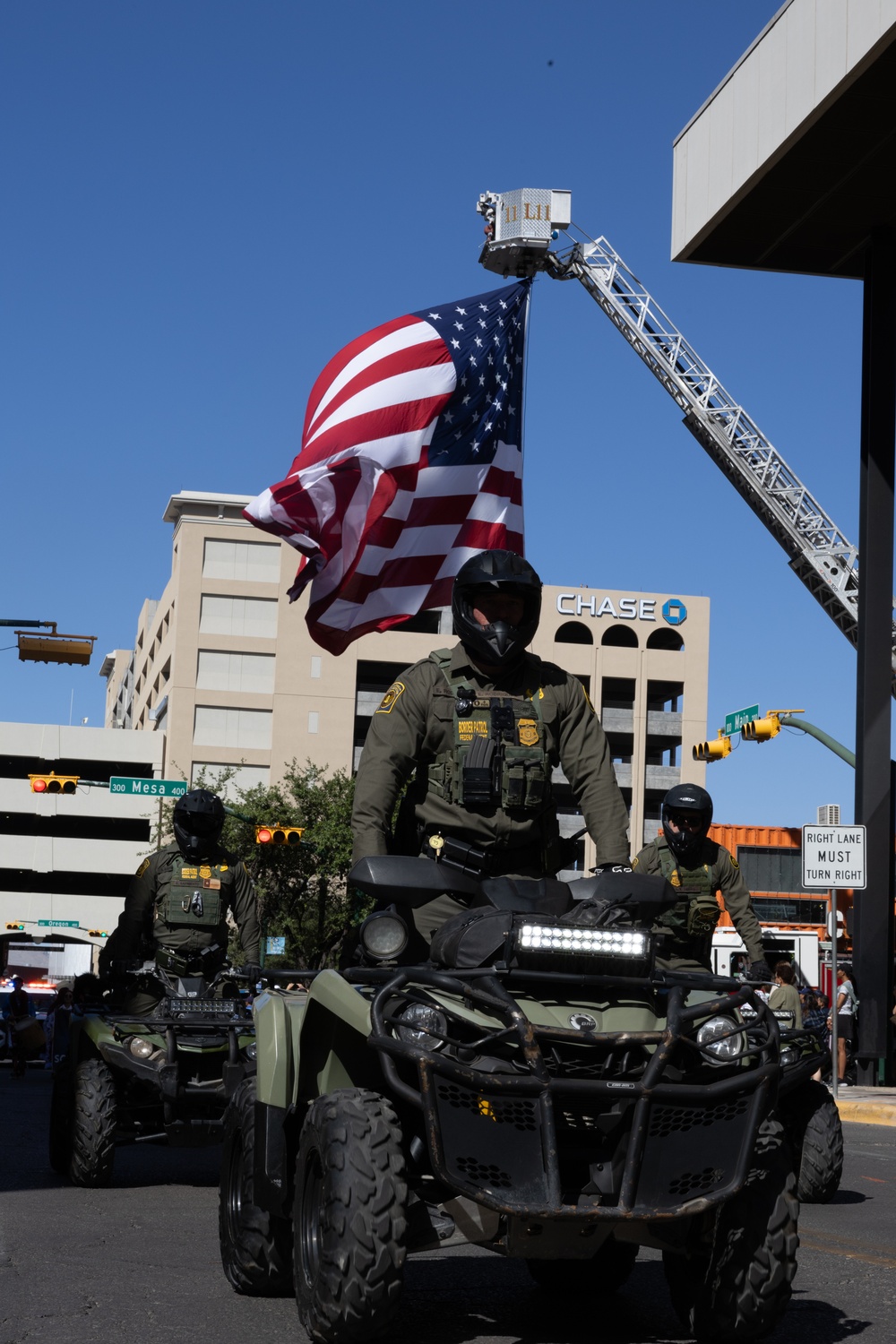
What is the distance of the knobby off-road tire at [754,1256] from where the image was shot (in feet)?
15.1

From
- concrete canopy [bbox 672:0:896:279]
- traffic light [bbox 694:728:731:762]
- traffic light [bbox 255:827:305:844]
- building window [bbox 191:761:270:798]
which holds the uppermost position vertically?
concrete canopy [bbox 672:0:896:279]

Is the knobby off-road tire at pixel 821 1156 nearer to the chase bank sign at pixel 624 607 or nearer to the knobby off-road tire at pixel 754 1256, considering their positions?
the knobby off-road tire at pixel 754 1256

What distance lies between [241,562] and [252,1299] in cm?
8554

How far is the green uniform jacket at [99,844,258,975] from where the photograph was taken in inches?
446

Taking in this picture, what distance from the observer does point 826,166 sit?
23500 mm

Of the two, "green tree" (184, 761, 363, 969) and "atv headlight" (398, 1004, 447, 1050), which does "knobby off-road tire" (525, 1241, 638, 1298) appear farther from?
"green tree" (184, 761, 363, 969)

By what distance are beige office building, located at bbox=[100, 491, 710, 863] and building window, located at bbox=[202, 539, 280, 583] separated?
0.06m

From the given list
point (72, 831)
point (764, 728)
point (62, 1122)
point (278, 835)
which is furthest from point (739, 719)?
point (72, 831)

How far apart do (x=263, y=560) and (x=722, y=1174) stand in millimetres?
86649

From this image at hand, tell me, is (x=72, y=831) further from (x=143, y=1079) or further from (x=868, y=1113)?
(x=143, y=1079)

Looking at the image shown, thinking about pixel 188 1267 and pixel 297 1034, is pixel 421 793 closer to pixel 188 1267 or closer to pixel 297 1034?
pixel 297 1034

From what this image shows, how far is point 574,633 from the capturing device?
9312 centimetres

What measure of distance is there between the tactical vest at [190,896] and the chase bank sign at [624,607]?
79.8m

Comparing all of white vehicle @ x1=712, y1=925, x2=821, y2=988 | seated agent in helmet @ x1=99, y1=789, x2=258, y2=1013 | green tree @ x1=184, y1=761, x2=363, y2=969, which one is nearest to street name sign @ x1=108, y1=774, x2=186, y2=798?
white vehicle @ x1=712, y1=925, x2=821, y2=988
